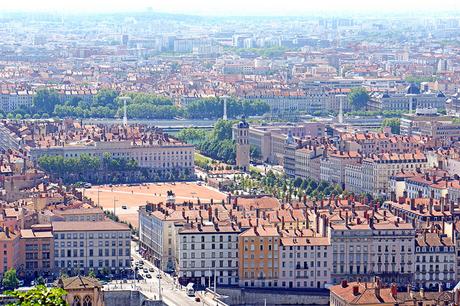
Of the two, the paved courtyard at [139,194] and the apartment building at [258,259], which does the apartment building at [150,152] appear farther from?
the apartment building at [258,259]

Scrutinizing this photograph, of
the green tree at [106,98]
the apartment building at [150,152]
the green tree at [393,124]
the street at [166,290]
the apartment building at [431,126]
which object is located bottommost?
the green tree at [106,98]

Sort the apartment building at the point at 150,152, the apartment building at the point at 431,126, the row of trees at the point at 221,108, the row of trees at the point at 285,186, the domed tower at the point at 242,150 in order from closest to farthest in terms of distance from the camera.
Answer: the row of trees at the point at 285,186 → the apartment building at the point at 150,152 → the domed tower at the point at 242,150 → the apartment building at the point at 431,126 → the row of trees at the point at 221,108

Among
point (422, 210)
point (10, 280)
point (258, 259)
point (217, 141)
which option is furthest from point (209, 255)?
point (217, 141)

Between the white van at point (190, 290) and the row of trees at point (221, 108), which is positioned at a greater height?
the white van at point (190, 290)

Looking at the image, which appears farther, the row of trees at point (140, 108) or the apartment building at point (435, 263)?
the row of trees at point (140, 108)

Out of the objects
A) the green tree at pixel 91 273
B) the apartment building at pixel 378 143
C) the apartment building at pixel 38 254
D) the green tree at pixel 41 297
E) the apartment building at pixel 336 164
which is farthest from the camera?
the apartment building at pixel 378 143

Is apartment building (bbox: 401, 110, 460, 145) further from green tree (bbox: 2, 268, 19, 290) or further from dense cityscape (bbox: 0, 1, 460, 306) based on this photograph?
green tree (bbox: 2, 268, 19, 290)

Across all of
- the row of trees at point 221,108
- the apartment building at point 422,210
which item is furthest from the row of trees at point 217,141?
the apartment building at point 422,210

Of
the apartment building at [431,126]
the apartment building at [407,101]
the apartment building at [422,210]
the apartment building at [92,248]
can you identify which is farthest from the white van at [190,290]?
the apartment building at [407,101]

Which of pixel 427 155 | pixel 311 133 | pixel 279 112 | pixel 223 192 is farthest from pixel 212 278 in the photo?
pixel 279 112
